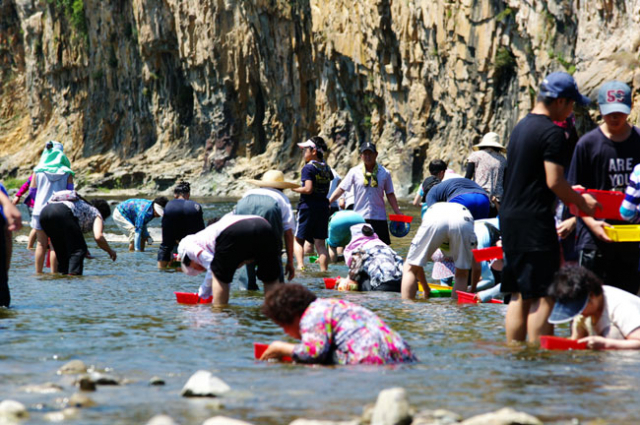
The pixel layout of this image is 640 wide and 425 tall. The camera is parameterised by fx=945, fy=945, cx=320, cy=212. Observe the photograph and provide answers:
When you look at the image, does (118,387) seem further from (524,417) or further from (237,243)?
(237,243)

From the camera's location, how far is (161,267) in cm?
1325

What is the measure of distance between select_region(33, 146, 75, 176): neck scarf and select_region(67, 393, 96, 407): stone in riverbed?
874 centimetres

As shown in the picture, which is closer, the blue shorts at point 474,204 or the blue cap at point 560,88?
the blue cap at point 560,88

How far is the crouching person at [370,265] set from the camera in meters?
9.91

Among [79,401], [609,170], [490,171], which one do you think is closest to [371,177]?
[490,171]

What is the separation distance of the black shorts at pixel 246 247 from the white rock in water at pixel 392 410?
403 centimetres

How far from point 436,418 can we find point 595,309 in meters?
2.02

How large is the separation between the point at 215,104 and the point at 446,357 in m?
52.4

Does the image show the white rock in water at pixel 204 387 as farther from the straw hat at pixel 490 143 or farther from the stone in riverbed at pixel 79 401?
the straw hat at pixel 490 143

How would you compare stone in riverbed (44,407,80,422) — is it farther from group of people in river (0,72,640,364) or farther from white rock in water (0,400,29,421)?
group of people in river (0,72,640,364)

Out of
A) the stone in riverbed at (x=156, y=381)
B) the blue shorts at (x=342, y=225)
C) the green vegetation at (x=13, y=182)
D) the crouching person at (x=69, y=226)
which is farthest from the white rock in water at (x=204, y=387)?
the green vegetation at (x=13, y=182)

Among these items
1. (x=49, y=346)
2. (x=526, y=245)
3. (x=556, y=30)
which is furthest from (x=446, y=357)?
(x=556, y=30)

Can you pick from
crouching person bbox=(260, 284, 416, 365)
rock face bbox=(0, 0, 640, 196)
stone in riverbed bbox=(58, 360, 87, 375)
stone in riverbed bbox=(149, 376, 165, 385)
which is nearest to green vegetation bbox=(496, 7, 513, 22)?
rock face bbox=(0, 0, 640, 196)

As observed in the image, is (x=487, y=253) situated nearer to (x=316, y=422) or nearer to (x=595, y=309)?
(x=595, y=309)
